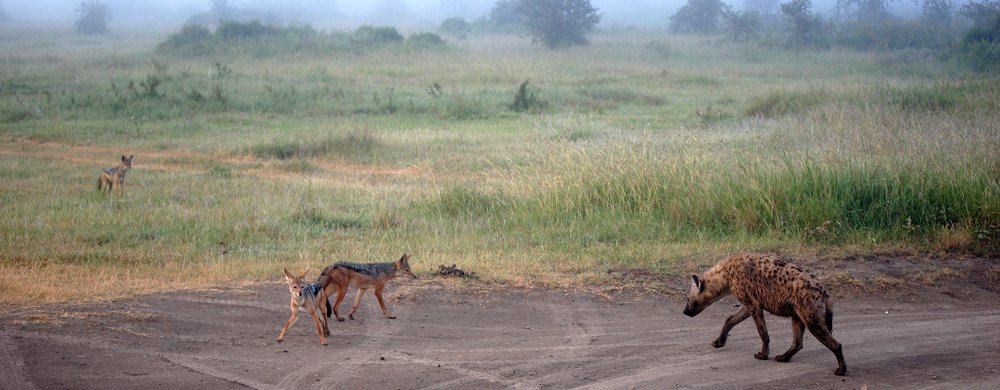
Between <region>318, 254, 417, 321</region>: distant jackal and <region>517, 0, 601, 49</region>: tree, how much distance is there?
1463 inches

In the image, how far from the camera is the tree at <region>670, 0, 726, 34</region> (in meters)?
57.3

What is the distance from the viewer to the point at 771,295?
5.91 meters

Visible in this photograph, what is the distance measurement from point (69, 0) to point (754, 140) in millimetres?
95241

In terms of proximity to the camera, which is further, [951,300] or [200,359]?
[951,300]

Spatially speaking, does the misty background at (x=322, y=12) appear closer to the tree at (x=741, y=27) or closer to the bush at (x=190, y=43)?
the tree at (x=741, y=27)

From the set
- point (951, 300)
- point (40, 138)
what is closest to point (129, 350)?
point (951, 300)

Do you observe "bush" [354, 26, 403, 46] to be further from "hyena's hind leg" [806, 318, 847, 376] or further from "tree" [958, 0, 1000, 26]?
"hyena's hind leg" [806, 318, 847, 376]

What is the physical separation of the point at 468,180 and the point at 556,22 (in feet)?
103

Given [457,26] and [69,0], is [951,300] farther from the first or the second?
[69,0]

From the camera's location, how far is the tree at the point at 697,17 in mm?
57281

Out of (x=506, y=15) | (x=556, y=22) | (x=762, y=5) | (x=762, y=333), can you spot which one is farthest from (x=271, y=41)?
(x=762, y=5)

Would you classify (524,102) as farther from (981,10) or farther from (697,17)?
(697,17)

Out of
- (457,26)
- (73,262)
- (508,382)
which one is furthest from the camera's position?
(457,26)

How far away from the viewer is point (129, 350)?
594cm
